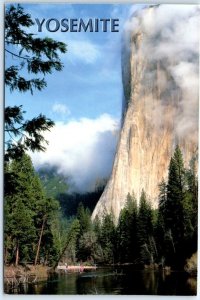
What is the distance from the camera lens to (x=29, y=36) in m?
7.98

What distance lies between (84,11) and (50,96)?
757 millimetres

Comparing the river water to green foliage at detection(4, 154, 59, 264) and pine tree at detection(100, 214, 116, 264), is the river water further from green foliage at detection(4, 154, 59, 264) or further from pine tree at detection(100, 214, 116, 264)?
green foliage at detection(4, 154, 59, 264)

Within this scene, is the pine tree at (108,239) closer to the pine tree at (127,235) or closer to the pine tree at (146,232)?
the pine tree at (127,235)

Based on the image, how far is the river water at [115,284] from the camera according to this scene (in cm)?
791

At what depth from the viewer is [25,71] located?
8.01 metres

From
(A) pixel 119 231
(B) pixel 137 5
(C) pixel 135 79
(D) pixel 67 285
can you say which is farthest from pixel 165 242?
(B) pixel 137 5

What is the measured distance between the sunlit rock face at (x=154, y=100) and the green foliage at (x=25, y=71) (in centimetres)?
62

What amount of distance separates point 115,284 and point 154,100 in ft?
5.15

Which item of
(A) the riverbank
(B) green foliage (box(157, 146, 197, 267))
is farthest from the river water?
(B) green foliage (box(157, 146, 197, 267))

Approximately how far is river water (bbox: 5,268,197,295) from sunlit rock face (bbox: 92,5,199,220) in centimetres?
50

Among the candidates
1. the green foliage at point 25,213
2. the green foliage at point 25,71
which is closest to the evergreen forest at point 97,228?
the green foliage at point 25,213

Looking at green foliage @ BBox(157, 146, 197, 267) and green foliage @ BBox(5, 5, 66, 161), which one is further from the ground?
green foliage @ BBox(5, 5, 66, 161)

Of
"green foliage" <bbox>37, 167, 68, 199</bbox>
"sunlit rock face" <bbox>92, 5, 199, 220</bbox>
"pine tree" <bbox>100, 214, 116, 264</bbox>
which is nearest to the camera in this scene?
"sunlit rock face" <bbox>92, 5, 199, 220</bbox>

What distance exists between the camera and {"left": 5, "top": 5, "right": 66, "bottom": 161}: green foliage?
7.96m
